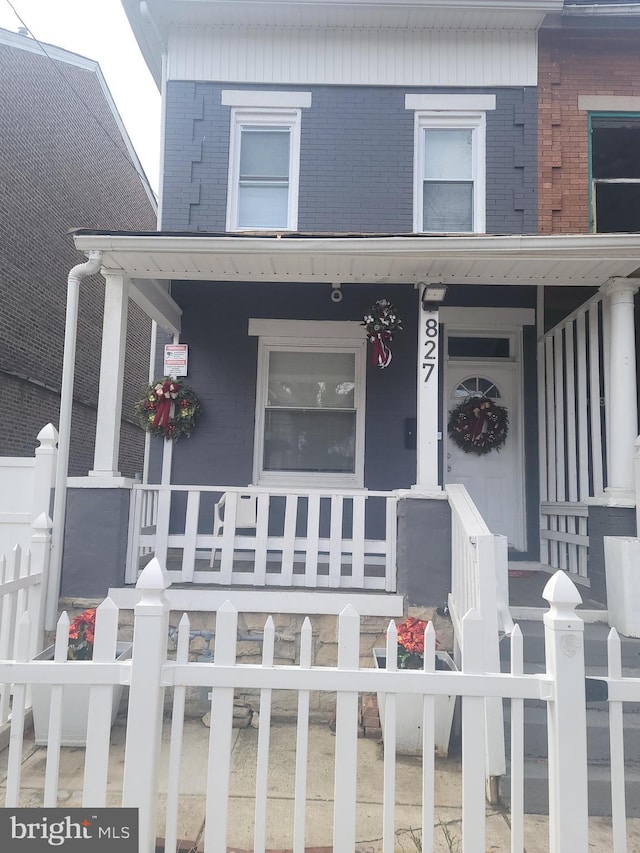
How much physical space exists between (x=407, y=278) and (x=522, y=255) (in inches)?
36.8

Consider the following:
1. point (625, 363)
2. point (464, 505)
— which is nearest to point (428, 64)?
point (625, 363)

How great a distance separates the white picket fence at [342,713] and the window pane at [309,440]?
4.27 m

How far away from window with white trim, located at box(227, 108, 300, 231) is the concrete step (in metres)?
5.63

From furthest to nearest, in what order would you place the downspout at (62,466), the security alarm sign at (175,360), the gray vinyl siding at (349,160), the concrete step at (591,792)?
1. the gray vinyl siding at (349,160)
2. the security alarm sign at (175,360)
3. the downspout at (62,466)
4. the concrete step at (591,792)

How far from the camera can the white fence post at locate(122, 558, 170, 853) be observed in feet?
6.66

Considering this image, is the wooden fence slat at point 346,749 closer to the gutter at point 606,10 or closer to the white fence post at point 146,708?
the white fence post at point 146,708

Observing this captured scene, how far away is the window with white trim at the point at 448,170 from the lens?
6.57 meters

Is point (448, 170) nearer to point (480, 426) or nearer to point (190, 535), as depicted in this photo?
point (480, 426)

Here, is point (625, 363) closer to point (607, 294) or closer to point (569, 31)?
point (607, 294)

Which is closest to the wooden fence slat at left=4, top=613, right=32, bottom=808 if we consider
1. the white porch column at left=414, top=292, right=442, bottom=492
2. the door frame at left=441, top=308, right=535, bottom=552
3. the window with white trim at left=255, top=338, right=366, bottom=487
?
the white porch column at left=414, top=292, right=442, bottom=492

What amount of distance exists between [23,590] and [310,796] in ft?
7.58

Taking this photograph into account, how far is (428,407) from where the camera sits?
4633 mm

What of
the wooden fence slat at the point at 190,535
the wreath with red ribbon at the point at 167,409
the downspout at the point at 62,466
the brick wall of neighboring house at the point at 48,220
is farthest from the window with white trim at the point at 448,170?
the brick wall of neighboring house at the point at 48,220

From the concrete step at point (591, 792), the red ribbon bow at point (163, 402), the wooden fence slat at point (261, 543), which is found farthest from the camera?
the red ribbon bow at point (163, 402)
